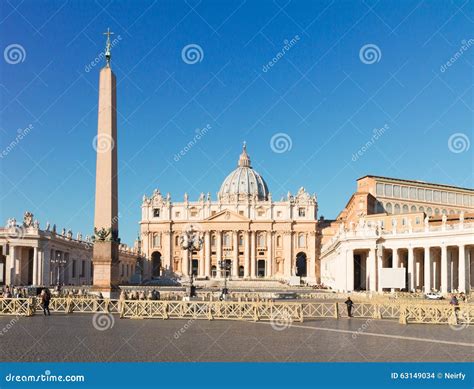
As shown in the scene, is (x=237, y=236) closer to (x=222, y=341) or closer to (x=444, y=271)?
(x=444, y=271)

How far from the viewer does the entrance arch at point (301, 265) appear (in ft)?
352

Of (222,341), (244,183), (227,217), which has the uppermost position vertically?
(244,183)

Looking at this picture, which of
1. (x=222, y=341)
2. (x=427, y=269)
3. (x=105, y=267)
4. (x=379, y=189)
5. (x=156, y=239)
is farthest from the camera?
(x=156, y=239)

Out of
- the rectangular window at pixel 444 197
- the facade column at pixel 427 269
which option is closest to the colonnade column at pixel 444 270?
the facade column at pixel 427 269

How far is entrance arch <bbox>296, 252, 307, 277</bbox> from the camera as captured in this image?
4220 inches

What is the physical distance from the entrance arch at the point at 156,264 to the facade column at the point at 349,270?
→ 5742cm

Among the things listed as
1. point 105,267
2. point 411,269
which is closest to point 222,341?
point 105,267

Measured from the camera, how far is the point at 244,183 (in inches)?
5300

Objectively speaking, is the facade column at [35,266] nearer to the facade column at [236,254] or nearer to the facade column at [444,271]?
the facade column at [444,271]

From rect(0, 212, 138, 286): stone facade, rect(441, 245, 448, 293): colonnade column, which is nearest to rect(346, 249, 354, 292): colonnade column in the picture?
rect(441, 245, 448, 293): colonnade column

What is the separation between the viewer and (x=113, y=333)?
1652 centimetres

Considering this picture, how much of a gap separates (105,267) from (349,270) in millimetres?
33192

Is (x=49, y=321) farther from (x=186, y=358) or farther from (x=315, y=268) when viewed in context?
(x=315, y=268)

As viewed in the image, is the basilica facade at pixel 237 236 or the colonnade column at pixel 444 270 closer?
the colonnade column at pixel 444 270
